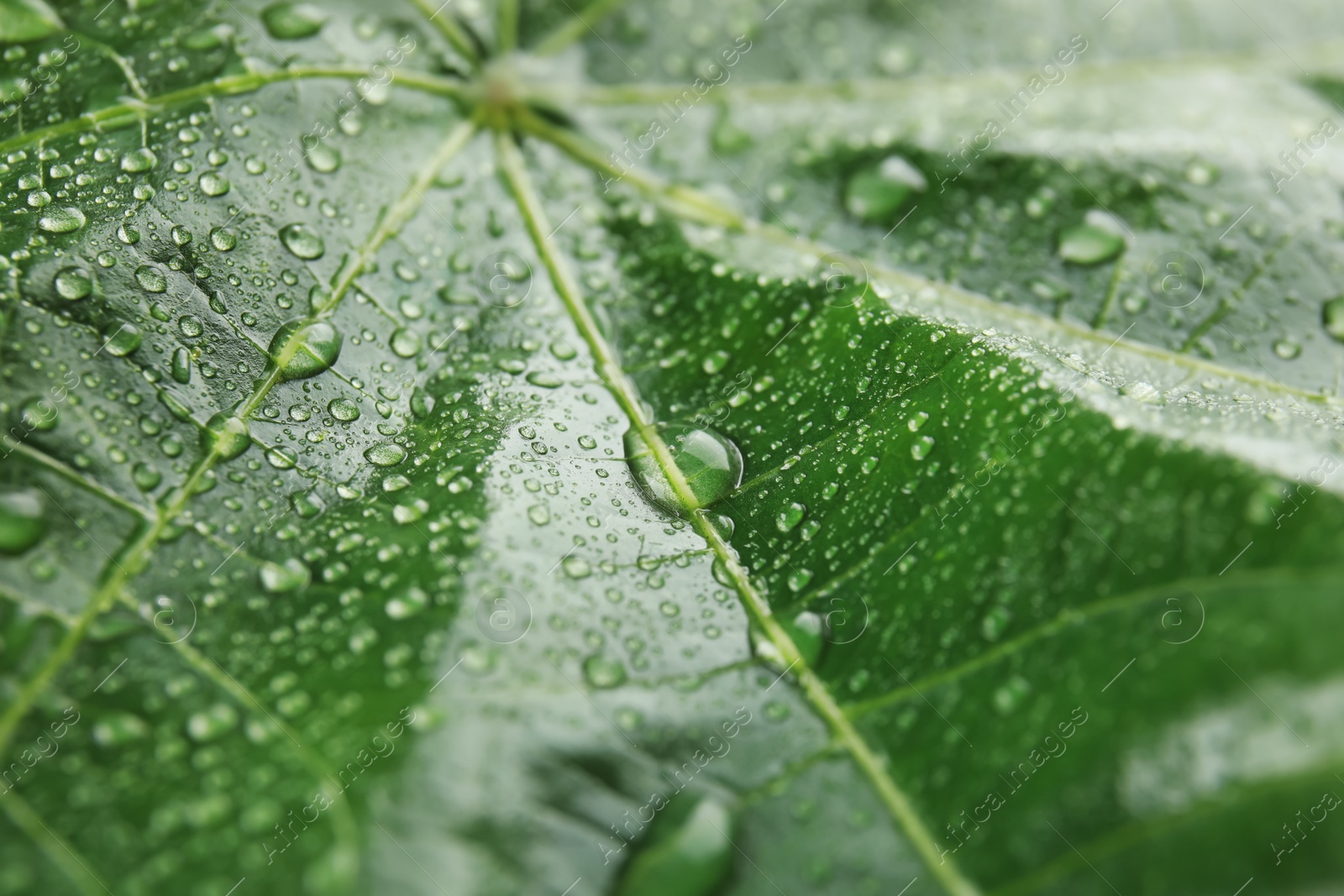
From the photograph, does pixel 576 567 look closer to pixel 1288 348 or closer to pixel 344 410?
pixel 344 410

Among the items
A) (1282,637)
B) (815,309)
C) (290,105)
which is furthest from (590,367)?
(1282,637)

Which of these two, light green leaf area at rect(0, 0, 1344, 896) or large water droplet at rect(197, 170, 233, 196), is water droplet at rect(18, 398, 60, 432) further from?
large water droplet at rect(197, 170, 233, 196)

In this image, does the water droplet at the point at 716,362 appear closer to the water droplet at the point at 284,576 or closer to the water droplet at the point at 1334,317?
the water droplet at the point at 284,576

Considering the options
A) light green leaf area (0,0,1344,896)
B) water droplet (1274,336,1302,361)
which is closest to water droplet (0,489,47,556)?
light green leaf area (0,0,1344,896)

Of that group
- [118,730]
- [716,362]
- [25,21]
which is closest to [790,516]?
[716,362]

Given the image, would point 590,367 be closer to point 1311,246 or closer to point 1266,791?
point 1266,791

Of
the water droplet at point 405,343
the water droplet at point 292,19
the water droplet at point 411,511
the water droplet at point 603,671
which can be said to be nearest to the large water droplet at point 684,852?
the water droplet at point 603,671
